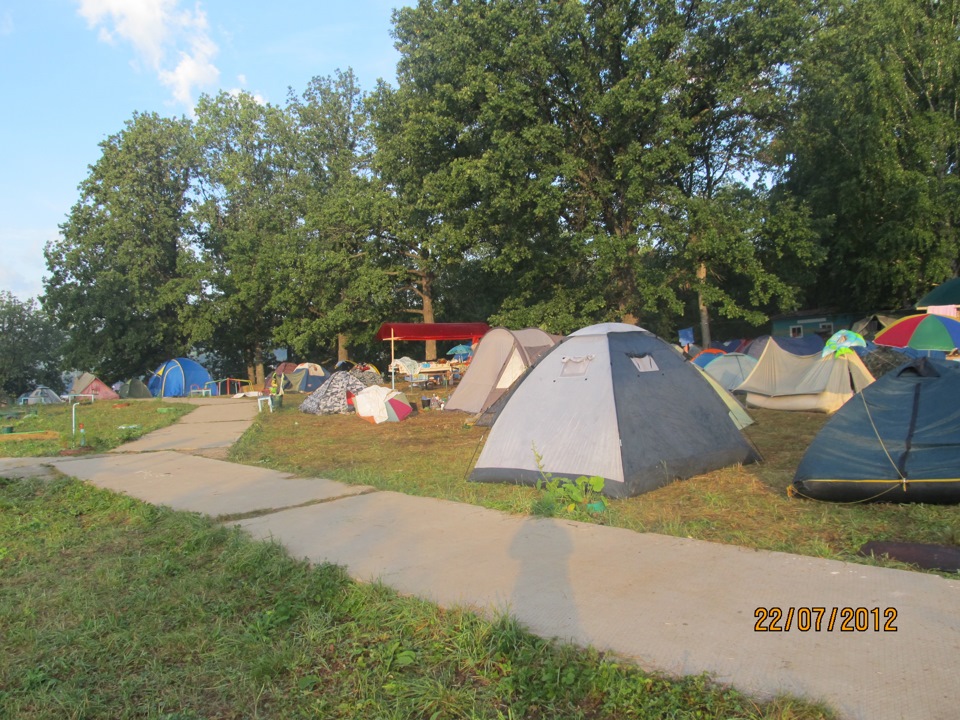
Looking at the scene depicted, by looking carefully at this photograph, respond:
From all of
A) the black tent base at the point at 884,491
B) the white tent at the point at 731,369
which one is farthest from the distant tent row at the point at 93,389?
the black tent base at the point at 884,491

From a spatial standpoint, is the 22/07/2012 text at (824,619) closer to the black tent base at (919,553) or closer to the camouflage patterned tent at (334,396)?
the black tent base at (919,553)

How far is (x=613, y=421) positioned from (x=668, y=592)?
2.84 m

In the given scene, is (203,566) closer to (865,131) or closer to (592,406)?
(592,406)

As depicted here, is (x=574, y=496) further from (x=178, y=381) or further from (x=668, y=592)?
(x=178, y=381)

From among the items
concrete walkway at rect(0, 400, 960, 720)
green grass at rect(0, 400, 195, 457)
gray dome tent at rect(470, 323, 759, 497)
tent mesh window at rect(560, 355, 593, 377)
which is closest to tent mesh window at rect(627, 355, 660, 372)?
gray dome tent at rect(470, 323, 759, 497)

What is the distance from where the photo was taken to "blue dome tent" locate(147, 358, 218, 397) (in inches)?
1273

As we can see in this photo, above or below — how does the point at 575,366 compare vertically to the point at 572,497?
above

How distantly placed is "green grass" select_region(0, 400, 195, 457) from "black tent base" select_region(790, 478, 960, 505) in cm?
1134

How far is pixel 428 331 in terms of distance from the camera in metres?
26.2

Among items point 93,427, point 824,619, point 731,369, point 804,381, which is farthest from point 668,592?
point 93,427

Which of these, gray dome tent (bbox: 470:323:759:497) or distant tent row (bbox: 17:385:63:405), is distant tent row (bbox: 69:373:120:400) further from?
gray dome tent (bbox: 470:323:759:497)

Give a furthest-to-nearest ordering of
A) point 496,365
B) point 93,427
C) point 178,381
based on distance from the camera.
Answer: point 178,381, point 93,427, point 496,365

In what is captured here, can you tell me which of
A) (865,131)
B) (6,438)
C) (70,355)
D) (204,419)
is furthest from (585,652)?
(70,355)

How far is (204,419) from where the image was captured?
1759cm
